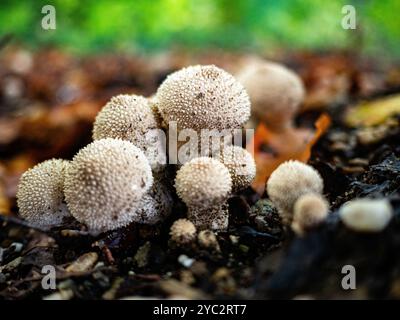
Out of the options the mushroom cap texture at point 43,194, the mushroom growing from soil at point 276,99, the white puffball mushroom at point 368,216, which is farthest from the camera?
the mushroom growing from soil at point 276,99

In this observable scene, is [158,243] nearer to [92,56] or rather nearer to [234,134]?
[234,134]

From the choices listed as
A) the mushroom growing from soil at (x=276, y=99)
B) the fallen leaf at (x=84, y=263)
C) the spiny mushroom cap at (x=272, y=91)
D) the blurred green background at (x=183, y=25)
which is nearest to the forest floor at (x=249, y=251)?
the fallen leaf at (x=84, y=263)

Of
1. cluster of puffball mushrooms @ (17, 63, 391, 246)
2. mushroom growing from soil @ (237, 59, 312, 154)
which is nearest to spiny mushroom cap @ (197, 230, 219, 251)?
cluster of puffball mushrooms @ (17, 63, 391, 246)

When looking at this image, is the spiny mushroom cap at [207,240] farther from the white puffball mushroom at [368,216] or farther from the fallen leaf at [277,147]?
the fallen leaf at [277,147]

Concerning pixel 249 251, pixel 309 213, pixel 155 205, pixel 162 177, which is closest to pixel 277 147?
pixel 162 177

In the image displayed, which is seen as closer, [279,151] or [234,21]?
[279,151]
